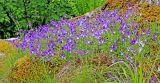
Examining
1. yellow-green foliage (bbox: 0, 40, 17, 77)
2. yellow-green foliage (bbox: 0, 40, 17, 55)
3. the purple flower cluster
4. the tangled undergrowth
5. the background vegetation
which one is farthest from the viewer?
the background vegetation

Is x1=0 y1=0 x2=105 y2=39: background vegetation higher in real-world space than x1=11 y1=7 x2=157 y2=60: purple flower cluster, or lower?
lower

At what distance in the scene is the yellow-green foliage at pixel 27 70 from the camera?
4.95 metres

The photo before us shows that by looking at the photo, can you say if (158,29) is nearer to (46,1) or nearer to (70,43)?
(70,43)

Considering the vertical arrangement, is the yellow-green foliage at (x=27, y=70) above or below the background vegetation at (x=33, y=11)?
above

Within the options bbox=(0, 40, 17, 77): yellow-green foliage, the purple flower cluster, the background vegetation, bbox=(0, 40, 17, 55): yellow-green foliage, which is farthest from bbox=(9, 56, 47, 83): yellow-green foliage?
the background vegetation

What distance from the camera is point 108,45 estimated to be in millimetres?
4762

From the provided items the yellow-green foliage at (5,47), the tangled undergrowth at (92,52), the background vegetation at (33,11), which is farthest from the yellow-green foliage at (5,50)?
the background vegetation at (33,11)

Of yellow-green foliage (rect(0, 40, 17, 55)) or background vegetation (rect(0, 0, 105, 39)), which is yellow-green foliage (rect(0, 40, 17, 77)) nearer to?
yellow-green foliage (rect(0, 40, 17, 55))

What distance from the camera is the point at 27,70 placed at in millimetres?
5164

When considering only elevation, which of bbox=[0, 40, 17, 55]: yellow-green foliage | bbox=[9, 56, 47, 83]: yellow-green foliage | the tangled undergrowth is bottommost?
bbox=[0, 40, 17, 55]: yellow-green foliage

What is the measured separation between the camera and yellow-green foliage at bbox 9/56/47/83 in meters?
4.95

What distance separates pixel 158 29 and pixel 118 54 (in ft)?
2.07

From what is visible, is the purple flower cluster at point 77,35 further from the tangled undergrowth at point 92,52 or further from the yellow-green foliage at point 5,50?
the yellow-green foliage at point 5,50

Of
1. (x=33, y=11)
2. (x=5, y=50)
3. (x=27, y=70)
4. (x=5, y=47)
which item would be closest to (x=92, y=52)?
(x=27, y=70)
